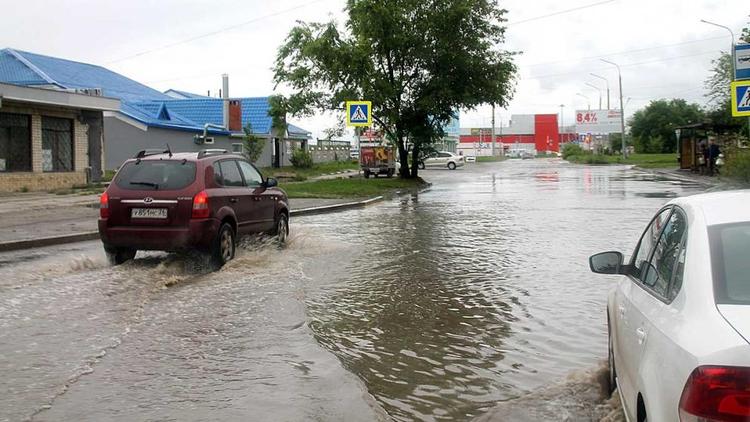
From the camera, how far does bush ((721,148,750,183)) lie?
20.6 meters

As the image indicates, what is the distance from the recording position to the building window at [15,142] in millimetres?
24891

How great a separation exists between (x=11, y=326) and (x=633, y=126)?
94.5 metres

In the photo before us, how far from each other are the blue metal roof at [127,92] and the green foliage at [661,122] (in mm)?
52597

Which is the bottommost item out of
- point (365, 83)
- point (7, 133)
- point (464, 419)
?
point (464, 419)

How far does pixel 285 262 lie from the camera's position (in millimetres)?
10773

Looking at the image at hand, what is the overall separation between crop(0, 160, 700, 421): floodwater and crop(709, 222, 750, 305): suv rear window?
169 centimetres

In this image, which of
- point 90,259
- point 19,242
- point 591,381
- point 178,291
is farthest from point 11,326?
point 19,242

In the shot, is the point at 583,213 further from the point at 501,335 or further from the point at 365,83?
the point at 365,83

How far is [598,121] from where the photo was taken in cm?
10600

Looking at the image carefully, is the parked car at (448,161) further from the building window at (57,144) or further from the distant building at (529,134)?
the distant building at (529,134)

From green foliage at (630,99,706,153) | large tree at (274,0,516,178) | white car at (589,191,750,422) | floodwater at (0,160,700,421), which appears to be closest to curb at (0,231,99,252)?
floodwater at (0,160,700,421)

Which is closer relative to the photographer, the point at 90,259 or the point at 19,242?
the point at 90,259

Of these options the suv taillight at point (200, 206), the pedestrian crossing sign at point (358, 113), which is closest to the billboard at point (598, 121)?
the pedestrian crossing sign at point (358, 113)

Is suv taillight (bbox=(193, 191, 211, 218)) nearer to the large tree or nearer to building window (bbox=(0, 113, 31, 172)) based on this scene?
building window (bbox=(0, 113, 31, 172))
